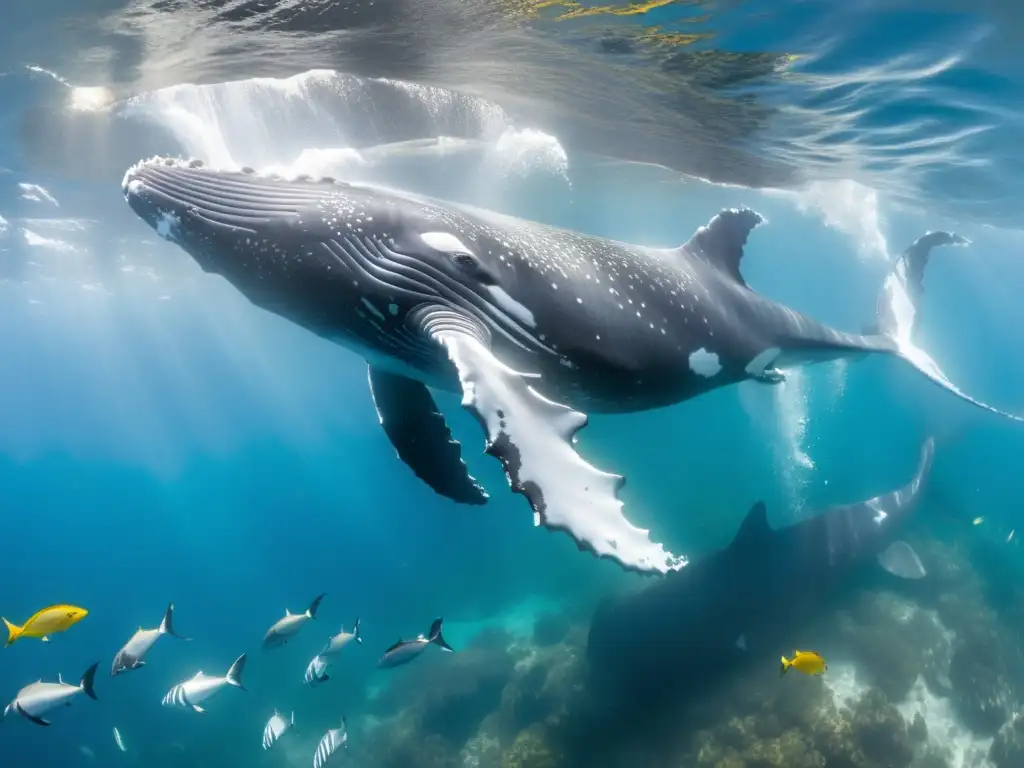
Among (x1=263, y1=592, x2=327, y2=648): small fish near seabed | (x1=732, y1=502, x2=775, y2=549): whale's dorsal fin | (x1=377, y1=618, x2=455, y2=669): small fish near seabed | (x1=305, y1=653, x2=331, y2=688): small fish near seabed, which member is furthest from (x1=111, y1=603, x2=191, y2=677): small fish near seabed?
(x1=732, y1=502, x2=775, y2=549): whale's dorsal fin

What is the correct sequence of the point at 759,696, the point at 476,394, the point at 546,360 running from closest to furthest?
the point at 476,394, the point at 546,360, the point at 759,696

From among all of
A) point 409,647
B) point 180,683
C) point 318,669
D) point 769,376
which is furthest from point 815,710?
point 180,683

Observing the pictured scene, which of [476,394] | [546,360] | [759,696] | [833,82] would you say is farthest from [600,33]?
[759,696]

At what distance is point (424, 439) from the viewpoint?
5.94 m

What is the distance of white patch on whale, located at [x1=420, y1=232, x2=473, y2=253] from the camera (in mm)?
4352

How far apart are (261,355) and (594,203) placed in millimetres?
92253

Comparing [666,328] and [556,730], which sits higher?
[666,328]

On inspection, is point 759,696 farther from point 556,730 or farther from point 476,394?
point 476,394

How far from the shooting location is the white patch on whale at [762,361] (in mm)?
6883

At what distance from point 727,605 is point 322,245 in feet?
41.9

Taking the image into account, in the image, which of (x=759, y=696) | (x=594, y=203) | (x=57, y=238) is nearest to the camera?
(x=759, y=696)

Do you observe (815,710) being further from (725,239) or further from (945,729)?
(725,239)

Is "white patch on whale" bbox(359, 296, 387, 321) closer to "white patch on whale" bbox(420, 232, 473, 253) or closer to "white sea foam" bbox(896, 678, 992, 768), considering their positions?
"white patch on whale" bbox(420, 232, 473, 253)

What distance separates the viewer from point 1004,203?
26641mm
